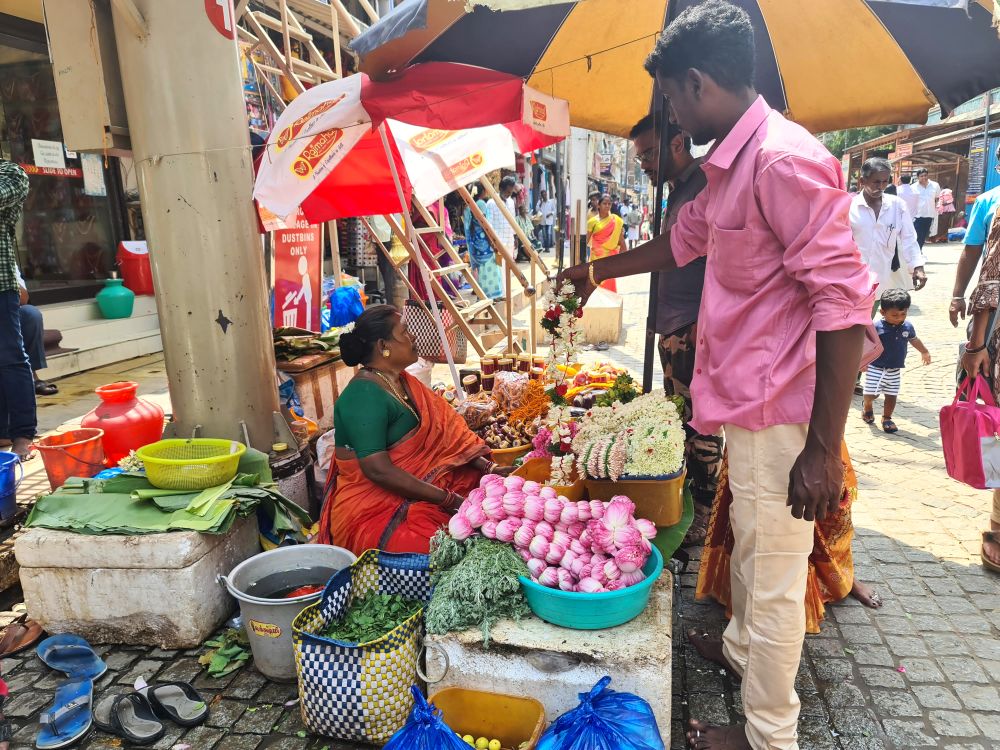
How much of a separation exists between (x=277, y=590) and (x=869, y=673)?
2.65 metres

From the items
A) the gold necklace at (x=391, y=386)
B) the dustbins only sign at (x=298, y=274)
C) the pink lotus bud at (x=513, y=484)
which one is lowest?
the pink lotus bud at (x=513, y=484)

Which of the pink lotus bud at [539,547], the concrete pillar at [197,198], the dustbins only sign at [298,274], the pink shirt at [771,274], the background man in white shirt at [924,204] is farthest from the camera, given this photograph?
the background man in white shirt at [924,204]

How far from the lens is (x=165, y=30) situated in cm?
351

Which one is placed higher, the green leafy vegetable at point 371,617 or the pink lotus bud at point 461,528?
the pink lotus bud at point 461,528

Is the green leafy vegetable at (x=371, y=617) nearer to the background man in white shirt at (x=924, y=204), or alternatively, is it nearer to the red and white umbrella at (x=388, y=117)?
the red and white umbrella at (x=388, y=117)

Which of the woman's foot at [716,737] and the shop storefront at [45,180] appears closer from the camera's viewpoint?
the woman's foot at [716,737]

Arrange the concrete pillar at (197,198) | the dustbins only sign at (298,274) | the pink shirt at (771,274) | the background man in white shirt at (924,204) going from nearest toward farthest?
the pink shirt at (771,274), the concrete pillar at (197,198), the dustbins only sign at (298,274), the background man in white shirt at (924,204)

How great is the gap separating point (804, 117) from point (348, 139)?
2.77m

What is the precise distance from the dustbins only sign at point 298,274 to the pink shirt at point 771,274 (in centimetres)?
477

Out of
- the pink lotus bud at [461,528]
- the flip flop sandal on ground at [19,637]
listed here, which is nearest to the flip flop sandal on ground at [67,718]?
the flip flop sandal on ground at [19,637]

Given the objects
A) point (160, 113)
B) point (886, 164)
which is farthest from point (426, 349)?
point (886, 164)

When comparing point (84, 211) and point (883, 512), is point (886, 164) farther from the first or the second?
point (84, 211)

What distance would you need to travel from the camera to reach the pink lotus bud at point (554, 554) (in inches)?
97.2

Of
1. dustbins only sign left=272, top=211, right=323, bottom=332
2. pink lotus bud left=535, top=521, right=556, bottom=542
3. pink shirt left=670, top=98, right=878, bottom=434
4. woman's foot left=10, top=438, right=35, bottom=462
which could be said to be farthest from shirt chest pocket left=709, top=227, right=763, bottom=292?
woman's foot left=10, top=438, right=35, bottom=462
